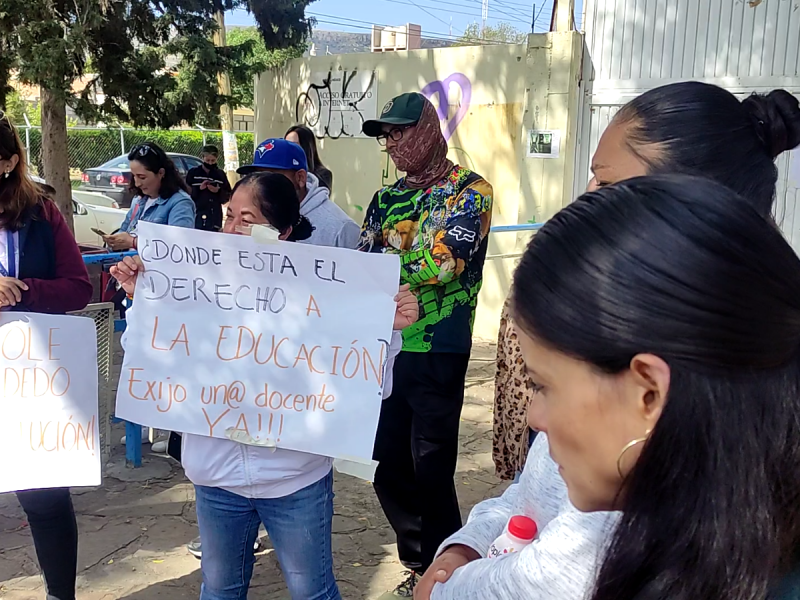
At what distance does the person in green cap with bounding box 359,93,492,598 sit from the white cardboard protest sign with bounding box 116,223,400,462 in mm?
719

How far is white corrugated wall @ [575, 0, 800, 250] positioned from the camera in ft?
18.2

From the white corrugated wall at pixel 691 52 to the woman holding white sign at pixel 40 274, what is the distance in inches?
183

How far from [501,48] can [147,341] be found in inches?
223

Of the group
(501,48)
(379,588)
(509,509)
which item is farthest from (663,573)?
(501,48)

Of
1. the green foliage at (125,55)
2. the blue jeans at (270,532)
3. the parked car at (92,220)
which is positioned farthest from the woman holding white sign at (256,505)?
the parked car at (92,220)

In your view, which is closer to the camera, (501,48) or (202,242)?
(202,242)

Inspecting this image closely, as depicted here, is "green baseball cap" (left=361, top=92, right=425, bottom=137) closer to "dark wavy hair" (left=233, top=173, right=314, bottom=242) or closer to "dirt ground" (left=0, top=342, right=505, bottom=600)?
"dark wavy hair" (left=233, top=173, right=314, bottom=242)

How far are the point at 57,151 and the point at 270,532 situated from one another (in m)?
7.66

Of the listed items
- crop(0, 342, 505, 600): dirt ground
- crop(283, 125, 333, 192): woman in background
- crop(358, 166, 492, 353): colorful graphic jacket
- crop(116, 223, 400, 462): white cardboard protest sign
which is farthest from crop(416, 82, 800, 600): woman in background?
crop(283, 125, 333, 192): woman in background

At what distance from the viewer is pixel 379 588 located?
3.34m

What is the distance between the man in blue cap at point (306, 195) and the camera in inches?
131

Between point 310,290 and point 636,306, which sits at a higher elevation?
point 636,306

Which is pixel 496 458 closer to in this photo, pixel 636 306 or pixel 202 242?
pixel 202 242

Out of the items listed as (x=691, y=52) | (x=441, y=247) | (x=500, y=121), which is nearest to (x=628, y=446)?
(x=441, y=247)
